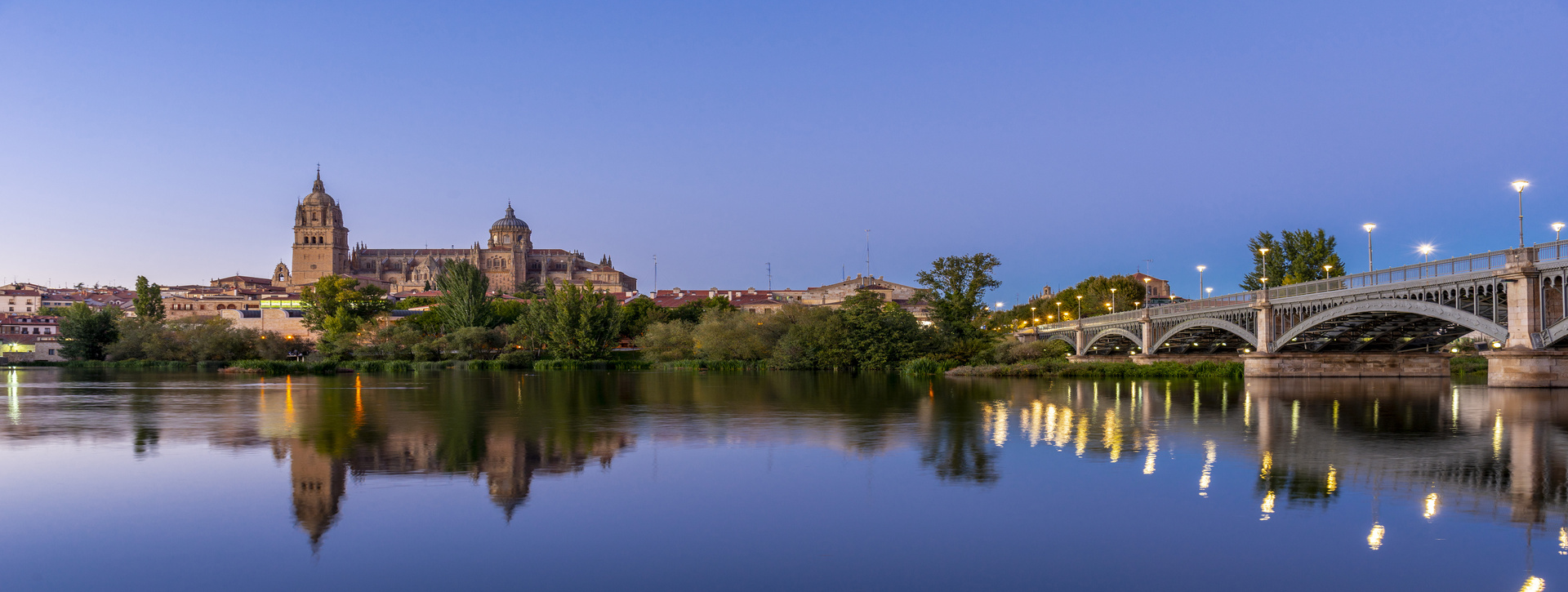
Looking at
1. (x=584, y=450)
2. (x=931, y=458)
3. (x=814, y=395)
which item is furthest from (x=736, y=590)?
(x=814, y=395)

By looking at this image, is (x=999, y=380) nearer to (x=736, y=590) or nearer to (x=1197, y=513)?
(x=1197, y=513)

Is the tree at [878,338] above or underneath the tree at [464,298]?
underneath

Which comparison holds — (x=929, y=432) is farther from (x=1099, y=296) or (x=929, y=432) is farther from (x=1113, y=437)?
(x=1099, y=296)

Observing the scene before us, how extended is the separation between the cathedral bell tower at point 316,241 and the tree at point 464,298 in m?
121

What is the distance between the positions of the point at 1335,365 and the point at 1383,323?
5063 mm

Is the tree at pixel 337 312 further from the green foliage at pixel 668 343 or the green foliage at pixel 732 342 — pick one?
the green foliage at pixel 732 342

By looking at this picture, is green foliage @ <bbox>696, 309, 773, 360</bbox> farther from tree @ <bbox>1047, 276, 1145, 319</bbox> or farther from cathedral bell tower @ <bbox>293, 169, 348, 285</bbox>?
cathedral bell tower @ <bbox>293, 169, 348, 285</bbox>

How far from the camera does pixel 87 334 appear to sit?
78.1 metres

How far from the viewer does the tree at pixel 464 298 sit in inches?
3300

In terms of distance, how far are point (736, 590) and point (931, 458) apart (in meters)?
7.80

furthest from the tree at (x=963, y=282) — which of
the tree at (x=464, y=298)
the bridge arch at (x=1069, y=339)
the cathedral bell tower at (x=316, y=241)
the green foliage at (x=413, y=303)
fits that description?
the cathedral bell tower at (x=316, y=241)

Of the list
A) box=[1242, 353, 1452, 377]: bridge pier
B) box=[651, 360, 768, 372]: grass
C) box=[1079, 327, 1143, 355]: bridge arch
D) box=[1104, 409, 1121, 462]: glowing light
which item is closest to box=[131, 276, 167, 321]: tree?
box=[651, 360, 768, 372]: grass

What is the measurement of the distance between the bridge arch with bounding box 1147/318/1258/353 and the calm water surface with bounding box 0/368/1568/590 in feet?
82.7

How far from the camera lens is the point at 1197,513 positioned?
10.4 meters
